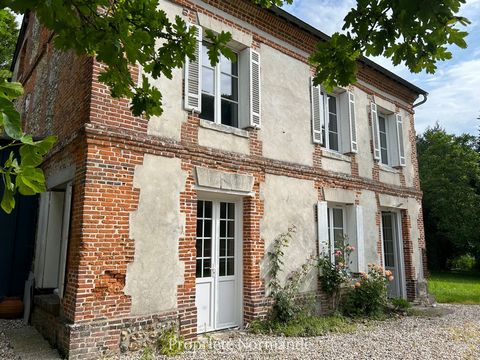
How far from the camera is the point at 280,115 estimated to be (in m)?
7.61

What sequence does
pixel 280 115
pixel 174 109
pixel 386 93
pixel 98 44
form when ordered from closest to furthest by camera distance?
1. pixel 98 44
2. pixel 174 109
3. pixel 280 115
4. pixel 386 93

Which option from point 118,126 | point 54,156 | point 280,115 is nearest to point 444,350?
point 280,115

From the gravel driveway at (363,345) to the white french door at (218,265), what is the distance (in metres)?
0.42

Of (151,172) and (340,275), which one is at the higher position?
(151,172)

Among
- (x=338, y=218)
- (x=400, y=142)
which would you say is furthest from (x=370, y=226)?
(x=400, y=142)

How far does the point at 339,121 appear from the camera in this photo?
941 centimetres

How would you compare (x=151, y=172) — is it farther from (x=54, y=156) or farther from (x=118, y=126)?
(x=54, y=156)

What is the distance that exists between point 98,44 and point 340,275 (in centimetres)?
668

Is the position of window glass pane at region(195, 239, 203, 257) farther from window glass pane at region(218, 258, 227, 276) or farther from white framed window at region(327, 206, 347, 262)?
white framed window at region(327, 206, 347, 262)

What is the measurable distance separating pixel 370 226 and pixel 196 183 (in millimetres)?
5225

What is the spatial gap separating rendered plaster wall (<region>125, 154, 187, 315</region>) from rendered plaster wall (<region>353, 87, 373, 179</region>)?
5438 millimetres

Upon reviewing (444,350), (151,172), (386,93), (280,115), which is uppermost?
(386,93)

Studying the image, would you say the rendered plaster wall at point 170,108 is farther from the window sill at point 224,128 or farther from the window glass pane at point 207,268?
the window glass pane at point 207,268

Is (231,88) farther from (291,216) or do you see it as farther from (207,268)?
(207,268)
